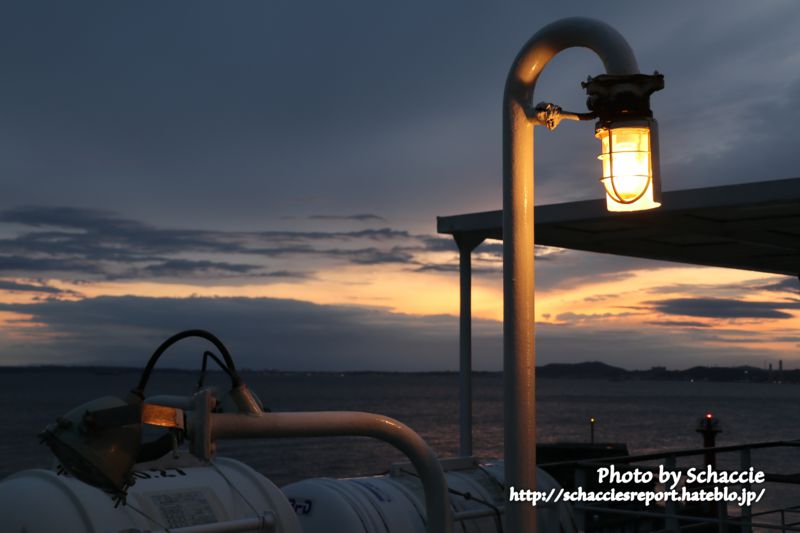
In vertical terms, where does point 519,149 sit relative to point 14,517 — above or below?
above

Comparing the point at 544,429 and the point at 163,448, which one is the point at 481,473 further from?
the point at 544,429

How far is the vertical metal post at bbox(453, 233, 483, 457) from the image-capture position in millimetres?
13008

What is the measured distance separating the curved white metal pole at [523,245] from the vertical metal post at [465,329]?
26.9 ft

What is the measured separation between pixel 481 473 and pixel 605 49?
8.64 meters

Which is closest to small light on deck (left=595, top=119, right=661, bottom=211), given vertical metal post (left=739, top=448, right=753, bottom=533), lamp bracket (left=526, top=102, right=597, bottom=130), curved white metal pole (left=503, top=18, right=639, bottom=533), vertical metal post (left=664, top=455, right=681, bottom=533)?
curved white metal pole (left=503, top=18, right=639, bottom=533)

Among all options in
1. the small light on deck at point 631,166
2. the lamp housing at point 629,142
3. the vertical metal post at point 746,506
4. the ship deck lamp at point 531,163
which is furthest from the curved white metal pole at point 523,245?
the vertical metal post at point 746,506

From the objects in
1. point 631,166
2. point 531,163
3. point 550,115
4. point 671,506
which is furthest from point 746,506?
point 631,166

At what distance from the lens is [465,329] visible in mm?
13078

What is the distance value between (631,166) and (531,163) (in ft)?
2.44

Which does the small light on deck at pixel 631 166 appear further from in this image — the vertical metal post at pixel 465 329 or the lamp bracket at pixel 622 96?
the vertical metal post at pixel 465 329

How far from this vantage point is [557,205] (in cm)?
1196

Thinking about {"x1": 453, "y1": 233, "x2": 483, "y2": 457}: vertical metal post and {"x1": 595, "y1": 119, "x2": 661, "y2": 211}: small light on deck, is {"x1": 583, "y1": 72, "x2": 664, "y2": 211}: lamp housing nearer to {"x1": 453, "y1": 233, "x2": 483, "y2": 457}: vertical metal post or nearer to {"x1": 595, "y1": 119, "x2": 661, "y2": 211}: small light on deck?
{"x1": 595, "y1": 119, "x2": 661, "y2": 211}: small light on deck

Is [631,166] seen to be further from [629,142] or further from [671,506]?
[671,506]

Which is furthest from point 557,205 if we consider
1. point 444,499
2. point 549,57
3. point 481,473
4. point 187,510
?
point 444,499
